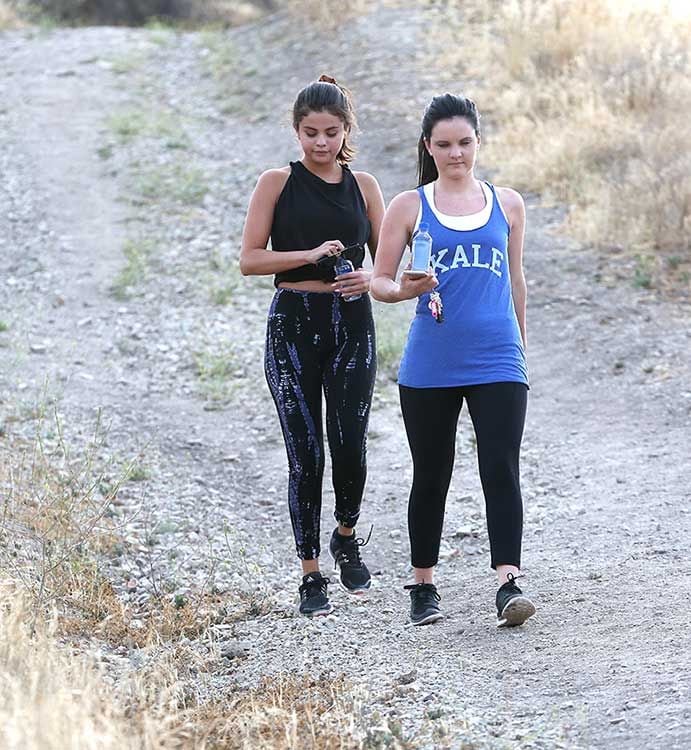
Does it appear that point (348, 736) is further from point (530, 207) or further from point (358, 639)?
point (530, 207)

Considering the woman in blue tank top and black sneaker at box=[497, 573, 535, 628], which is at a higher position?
the woman in blue tank top

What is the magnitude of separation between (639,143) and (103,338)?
4946 mm

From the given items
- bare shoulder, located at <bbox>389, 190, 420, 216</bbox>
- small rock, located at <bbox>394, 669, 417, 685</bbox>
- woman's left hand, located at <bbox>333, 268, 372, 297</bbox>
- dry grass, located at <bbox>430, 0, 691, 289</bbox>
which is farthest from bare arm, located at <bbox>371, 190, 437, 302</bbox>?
dry grass, located at <bbox>430, 0, 691, 289</bbox>

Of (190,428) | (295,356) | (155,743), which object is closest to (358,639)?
(295,356)

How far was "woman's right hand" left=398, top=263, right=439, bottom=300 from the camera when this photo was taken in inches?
156

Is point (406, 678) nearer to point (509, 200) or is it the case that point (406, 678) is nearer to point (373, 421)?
point (509, 200)

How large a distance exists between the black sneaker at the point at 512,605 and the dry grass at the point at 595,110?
544 centimetres

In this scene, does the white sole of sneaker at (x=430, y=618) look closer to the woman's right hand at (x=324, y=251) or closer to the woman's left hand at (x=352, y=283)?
the woman's left hand at (x=352, y=283)

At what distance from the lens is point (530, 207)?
11.2 meters

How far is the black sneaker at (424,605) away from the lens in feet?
14.7

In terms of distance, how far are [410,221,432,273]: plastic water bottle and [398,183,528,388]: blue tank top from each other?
9cm

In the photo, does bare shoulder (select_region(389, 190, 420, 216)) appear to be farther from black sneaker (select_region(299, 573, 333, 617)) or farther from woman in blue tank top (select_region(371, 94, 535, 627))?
black sneaker (select_region(299, 573, 333, 617))

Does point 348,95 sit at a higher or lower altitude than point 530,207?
higher

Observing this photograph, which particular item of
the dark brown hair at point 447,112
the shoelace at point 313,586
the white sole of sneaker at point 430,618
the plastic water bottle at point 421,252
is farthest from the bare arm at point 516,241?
the shoelace at point 313,586
